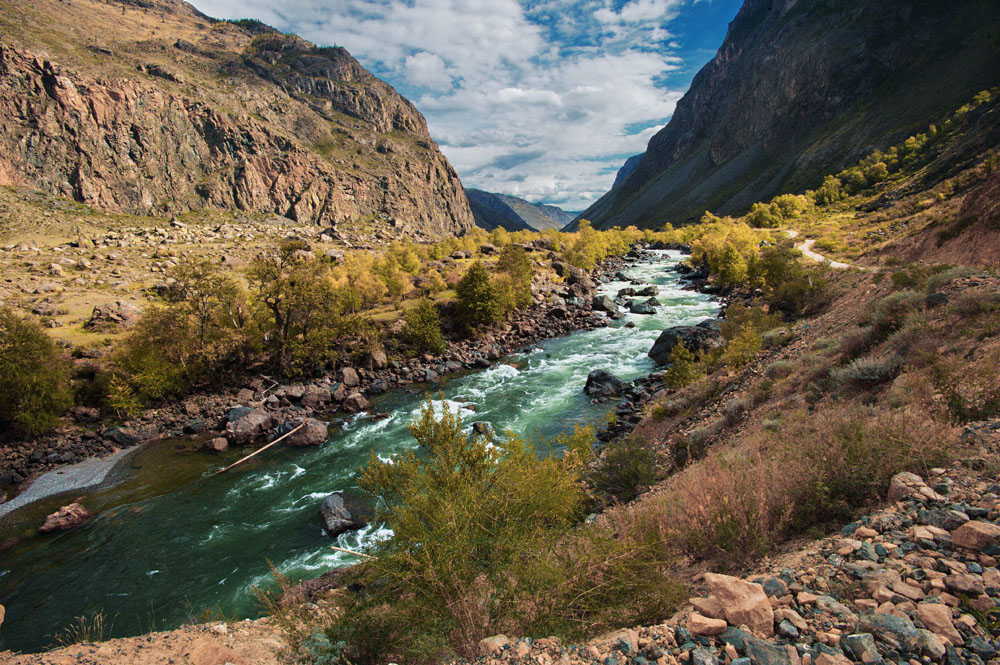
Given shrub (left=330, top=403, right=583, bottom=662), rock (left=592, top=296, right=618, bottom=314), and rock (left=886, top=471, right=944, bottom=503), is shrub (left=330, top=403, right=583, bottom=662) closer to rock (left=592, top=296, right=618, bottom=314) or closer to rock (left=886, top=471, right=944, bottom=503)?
rock (left=886, top=471, right=944, bottom=503)

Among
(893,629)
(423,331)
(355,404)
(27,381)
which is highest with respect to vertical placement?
(893,629)

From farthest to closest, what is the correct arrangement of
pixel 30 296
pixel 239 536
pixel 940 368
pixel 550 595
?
pixel 30 296 → pixel 239 536 → pixel 940 368 → pixel 550 595

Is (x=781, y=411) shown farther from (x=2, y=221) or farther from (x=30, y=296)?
(x=2, y=221)

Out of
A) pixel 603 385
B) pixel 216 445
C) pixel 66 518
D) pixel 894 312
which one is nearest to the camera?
pixel 894 312

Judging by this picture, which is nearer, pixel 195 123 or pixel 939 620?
pixel 939 620

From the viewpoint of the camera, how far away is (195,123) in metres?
106

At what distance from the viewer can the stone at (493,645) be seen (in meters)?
4.21

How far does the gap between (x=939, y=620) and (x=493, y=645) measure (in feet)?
12.6

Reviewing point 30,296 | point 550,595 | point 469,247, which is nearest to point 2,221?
point 30,296

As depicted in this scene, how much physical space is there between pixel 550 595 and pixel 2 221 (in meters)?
95.3

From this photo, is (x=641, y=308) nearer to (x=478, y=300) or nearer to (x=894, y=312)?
(x=478, y=300)

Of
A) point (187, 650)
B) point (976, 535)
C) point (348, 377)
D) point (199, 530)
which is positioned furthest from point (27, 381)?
point (976, 535)

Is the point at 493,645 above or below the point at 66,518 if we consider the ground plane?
above

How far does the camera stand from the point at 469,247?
237 ft
